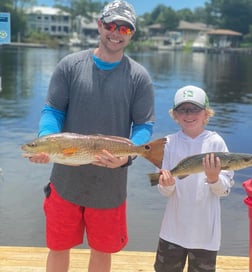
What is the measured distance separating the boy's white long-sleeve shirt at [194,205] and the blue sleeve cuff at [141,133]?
0.27m

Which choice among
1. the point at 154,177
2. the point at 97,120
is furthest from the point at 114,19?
the point at 154,177

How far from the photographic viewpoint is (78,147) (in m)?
2.97

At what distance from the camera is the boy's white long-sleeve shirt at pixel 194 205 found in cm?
331

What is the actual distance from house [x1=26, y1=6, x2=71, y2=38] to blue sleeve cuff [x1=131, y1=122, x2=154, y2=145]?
127m

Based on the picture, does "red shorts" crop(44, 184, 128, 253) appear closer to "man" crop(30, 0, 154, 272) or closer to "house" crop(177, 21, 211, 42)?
"man" crop(30, 0, 154, 272)

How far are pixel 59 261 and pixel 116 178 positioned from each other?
72 centimetres

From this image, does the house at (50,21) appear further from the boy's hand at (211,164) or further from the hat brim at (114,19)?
the boy's hand at (211,164)

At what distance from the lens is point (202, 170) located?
10.1 feet

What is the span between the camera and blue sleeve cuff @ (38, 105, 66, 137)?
3178 mm

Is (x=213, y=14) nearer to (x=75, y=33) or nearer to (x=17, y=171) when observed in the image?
(x=75, y=33)

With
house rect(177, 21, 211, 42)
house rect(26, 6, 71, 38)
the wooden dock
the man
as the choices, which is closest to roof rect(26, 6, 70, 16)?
house rect(26, 6, 71, 38)

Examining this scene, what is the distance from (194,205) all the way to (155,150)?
21.1 inches

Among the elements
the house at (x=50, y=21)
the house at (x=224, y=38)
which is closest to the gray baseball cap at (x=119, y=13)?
the house at (x=224, y=38)

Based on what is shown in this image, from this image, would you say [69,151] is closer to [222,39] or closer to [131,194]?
[131,194]
